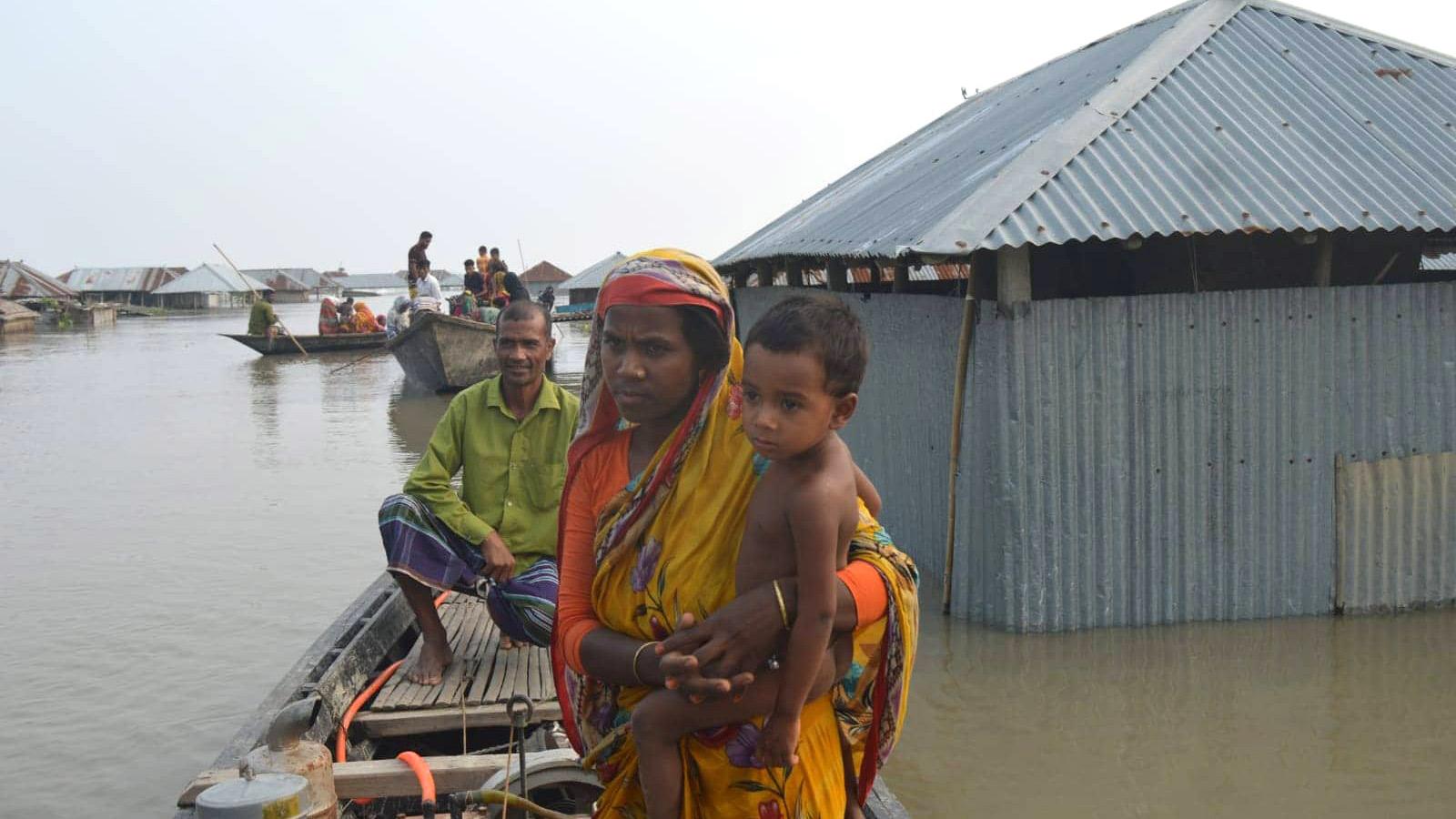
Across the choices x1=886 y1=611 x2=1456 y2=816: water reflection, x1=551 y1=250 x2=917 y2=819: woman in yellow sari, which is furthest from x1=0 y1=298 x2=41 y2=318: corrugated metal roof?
x1=551 y1=250 x2=917 y2=819: woman in yellow sari

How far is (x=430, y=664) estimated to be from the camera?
4367mm

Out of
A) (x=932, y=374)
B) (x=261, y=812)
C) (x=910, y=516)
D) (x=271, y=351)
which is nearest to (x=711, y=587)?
(x=261, y=812)

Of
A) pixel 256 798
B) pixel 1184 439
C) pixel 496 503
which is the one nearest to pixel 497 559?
pixel 496 503

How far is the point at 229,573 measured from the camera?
Result: 28.8 ft

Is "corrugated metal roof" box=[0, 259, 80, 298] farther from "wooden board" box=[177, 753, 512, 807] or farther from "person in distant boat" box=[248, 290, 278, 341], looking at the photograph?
"wooden board" box=[177, 753, 512, 807]

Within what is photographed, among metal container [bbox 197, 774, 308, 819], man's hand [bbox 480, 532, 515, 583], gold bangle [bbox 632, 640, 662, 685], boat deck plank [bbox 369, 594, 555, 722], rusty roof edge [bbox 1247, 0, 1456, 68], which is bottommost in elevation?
boat deck plank [bbox 369, 594, 555, 722]

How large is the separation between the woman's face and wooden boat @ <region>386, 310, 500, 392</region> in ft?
59.7

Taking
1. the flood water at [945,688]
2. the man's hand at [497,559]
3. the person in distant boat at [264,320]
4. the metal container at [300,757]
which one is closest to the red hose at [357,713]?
the metal container at [300,757]

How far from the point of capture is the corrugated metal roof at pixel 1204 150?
5.69m

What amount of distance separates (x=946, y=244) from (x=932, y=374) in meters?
1.41

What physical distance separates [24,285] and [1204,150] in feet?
201

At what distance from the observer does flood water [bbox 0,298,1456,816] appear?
4711 millimetres

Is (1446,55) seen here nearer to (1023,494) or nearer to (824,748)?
(1023,494)

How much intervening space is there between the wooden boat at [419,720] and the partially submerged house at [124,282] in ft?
252
